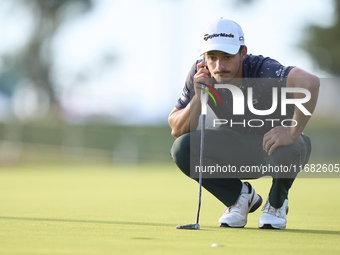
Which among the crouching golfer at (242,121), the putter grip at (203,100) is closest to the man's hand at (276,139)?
the crouching golfer at (242,121)

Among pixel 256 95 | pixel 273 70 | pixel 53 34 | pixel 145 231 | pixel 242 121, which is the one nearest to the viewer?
pixel 145 231

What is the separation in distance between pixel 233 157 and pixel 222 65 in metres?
0.88

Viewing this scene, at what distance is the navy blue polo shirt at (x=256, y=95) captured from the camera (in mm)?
4219

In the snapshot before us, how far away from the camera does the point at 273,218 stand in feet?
13.8

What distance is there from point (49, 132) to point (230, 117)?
2039 cm

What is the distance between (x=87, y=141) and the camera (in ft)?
79.9

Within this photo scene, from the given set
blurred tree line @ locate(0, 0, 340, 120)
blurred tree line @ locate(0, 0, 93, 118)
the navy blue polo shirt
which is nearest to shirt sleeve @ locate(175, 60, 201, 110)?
the navy blue polo shirt

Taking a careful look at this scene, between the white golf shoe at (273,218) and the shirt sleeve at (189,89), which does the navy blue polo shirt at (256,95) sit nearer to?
the shirt sleeve at (189,89)

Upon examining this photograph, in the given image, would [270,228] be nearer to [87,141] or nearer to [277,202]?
[277,202]

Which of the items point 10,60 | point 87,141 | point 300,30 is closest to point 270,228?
point 87,141

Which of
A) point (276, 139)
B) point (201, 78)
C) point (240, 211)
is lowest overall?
point (240, 211)

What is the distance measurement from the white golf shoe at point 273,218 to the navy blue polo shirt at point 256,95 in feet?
2.20

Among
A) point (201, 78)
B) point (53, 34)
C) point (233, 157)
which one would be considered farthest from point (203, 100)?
point (53, 34)

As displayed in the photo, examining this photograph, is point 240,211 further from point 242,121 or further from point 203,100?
point 203,100
